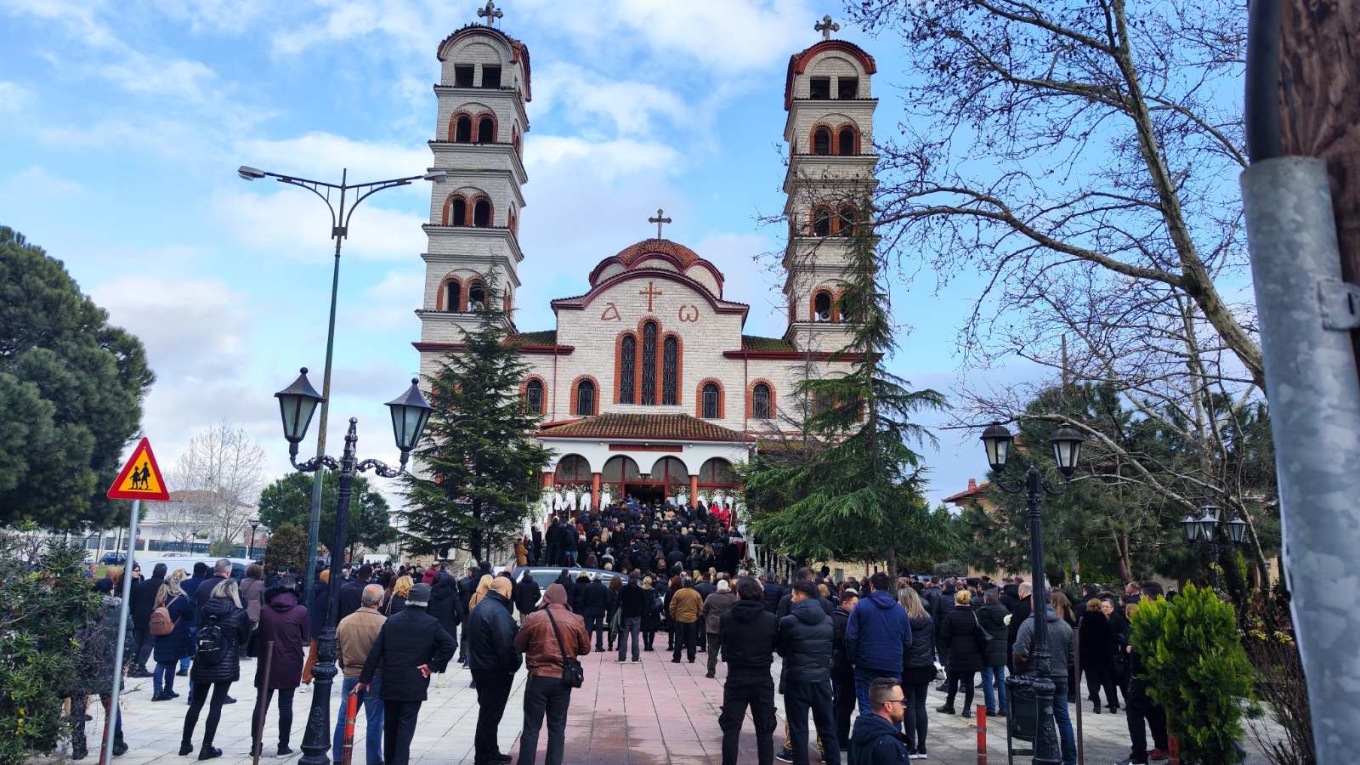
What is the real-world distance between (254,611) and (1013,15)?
41.7ft

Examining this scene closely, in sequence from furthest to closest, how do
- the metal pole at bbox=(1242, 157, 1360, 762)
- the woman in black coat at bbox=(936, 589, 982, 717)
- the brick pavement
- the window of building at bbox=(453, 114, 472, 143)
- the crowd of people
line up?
1. the window of building at bbox=(453, 114, 472, 143)
2. the woman in black coat at bbox=(936, 589, 982, 717)
3. the brick pavement
4. the crowd of people
5. the metal pole at bbox=(1242, 157, 1360, 762)

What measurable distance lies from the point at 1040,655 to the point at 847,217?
17.3 ft

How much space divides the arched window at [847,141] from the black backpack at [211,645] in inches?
1617

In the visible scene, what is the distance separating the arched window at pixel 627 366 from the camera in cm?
4484

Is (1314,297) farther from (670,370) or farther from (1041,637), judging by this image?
(670,370)

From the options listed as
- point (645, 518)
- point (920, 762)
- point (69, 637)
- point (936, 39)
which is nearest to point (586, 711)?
point (920, 762)

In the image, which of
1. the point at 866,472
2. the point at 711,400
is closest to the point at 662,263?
the point at 711,400

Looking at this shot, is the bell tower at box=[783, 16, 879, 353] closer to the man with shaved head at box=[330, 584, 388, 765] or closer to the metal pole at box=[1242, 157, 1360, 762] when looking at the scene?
the man with shaved head at box=[330, 584, 388, 765]

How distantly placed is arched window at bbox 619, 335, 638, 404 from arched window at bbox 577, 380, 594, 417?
57.6 inches

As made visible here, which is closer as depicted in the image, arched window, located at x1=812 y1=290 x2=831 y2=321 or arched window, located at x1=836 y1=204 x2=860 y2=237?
arched window, located at x1=836 y1=204 x2=860 y2=237

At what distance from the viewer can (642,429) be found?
4169cm

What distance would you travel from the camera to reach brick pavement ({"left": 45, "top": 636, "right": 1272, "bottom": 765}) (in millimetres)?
9930

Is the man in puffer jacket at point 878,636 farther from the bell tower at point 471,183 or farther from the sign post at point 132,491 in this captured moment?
the bell tower at point 471,183

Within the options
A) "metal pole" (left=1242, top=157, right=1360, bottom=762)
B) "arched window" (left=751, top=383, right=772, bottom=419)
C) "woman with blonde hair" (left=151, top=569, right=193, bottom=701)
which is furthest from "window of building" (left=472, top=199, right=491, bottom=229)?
"metal pole" (left=1242, top=157, right=1360, bottom=762)
